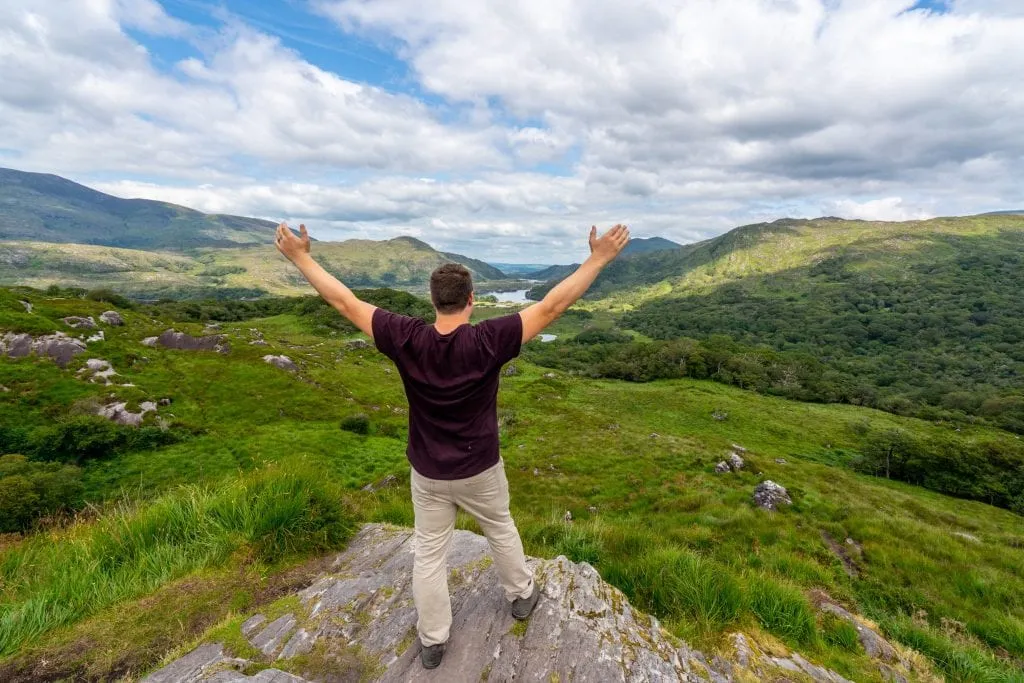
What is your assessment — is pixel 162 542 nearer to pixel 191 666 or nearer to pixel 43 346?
pixel 191 666

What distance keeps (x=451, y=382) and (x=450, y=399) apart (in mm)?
191

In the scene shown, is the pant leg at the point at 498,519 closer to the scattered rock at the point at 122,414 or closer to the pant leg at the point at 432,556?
the pant leg at the point at 432,556

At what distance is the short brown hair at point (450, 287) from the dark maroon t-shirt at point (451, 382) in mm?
256

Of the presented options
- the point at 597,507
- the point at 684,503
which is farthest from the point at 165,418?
the point at 684,503

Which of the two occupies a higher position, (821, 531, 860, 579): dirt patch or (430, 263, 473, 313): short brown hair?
(430, 263, 473, 313): short brown hair

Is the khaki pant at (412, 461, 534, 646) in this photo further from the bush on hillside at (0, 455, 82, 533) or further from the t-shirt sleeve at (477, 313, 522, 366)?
the bush on hillside at (0, 455, 82, 533)

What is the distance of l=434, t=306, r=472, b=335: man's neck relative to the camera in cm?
421

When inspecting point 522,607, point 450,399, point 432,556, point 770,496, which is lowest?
point 770,496

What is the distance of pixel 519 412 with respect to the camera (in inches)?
2489

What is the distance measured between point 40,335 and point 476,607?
5495 centimetres

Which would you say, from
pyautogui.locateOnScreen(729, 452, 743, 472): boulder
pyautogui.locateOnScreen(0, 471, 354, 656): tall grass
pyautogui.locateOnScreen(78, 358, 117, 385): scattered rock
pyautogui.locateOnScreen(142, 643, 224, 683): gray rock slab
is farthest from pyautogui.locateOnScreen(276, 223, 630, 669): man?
pyautogui.locateOnScreen(78, 358, 117, 385): scattered rock

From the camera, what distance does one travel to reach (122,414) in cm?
3269

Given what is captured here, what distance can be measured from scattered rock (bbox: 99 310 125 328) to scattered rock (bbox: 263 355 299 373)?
55.1 ft

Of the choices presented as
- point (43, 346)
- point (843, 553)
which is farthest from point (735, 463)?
point (43, 346)
